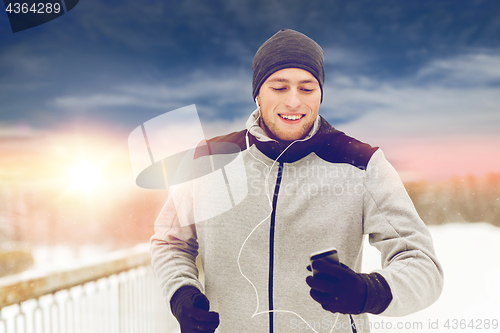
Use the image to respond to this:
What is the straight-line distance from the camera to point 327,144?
114 cm

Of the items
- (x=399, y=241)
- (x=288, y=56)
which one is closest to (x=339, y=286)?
(x=399, y=241)

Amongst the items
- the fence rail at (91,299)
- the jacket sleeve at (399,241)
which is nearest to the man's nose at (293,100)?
the jacket sleeve at (399,241)

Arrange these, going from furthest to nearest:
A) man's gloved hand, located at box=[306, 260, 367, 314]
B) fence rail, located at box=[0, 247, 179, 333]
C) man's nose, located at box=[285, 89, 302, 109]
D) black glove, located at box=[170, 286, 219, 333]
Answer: fence rail, located at box=[0, 247, 179, 333] < man's nose, located at box=[285, 89, 302, 109] < black glove, located at box=[170, 286, 219, 333] < man's gloved hand, located at box=[306, 260, 367, 314]

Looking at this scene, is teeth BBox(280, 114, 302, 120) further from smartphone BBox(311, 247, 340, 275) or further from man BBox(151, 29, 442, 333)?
smartphone BBox(311, 247, 340, 275)

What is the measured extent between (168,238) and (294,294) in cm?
60

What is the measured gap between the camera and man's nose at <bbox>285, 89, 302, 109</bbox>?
44.8 inches

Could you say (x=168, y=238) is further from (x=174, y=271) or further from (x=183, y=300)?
(x=183, y=300)

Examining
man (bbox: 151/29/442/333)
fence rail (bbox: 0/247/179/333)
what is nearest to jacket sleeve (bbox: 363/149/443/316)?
man (bbox: 151/29/442/333)

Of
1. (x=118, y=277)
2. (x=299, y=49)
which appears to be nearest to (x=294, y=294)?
(x=299, y=49)

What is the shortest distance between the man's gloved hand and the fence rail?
2.02 metres

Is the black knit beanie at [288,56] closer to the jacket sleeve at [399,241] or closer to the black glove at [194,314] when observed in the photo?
the jacket sleeve at [399,241]

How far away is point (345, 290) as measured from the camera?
0.76 meters

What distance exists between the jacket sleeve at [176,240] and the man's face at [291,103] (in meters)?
0.50

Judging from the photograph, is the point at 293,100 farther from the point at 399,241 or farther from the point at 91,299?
the point at 91,299
